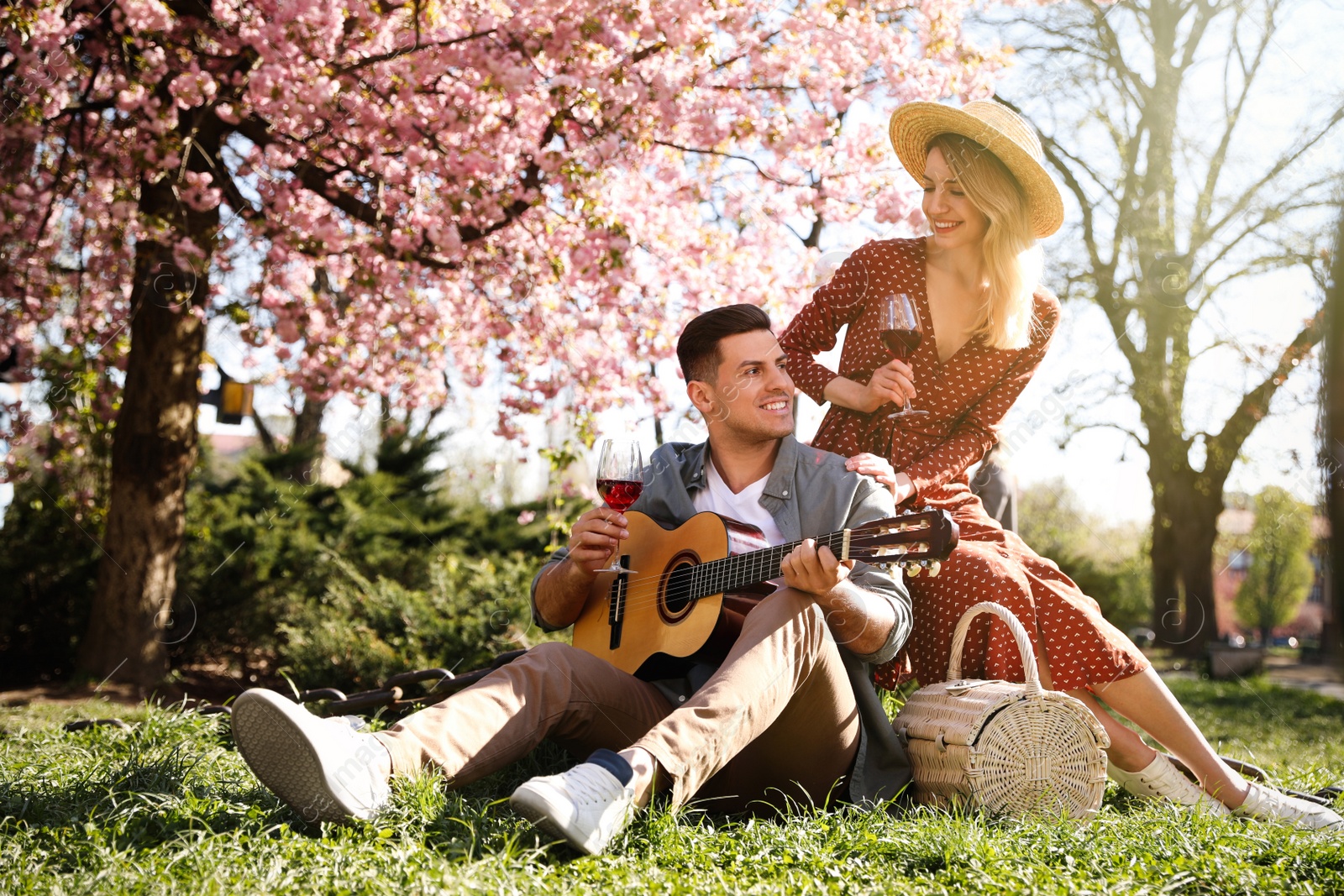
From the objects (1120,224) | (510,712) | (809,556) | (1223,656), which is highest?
(1120,224)

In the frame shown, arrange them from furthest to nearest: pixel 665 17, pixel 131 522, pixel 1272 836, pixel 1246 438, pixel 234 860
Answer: pixel 1246 438, pixel 131 522, pixel 665 17, pixel 1272 836, pixel 234 860

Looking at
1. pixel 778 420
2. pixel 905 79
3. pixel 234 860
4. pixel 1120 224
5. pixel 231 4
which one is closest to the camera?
pixel 234 860

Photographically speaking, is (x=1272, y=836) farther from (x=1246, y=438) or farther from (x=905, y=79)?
(x=1246, y=438)

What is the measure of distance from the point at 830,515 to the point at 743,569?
42cm

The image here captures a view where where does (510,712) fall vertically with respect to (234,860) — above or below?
above

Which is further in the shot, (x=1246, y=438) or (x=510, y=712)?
(x=1246, y=438)

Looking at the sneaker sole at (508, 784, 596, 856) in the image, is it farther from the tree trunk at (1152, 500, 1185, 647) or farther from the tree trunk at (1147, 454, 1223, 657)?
the tree trunk at (1152, 500, 1185, 647)

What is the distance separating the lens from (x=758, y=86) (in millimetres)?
6199

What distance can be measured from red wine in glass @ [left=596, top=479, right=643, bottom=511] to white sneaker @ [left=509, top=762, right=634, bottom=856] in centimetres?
92

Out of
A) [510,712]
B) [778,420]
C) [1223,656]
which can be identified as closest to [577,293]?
[778,420]

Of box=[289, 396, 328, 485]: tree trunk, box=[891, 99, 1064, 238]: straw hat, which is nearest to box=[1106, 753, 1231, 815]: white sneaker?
box=[891, 99, 1064, 238]: straw hat

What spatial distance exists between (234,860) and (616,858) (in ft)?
2.42

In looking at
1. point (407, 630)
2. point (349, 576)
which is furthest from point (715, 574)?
point (349, 576)

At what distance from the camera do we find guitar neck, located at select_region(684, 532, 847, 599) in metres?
2.54
